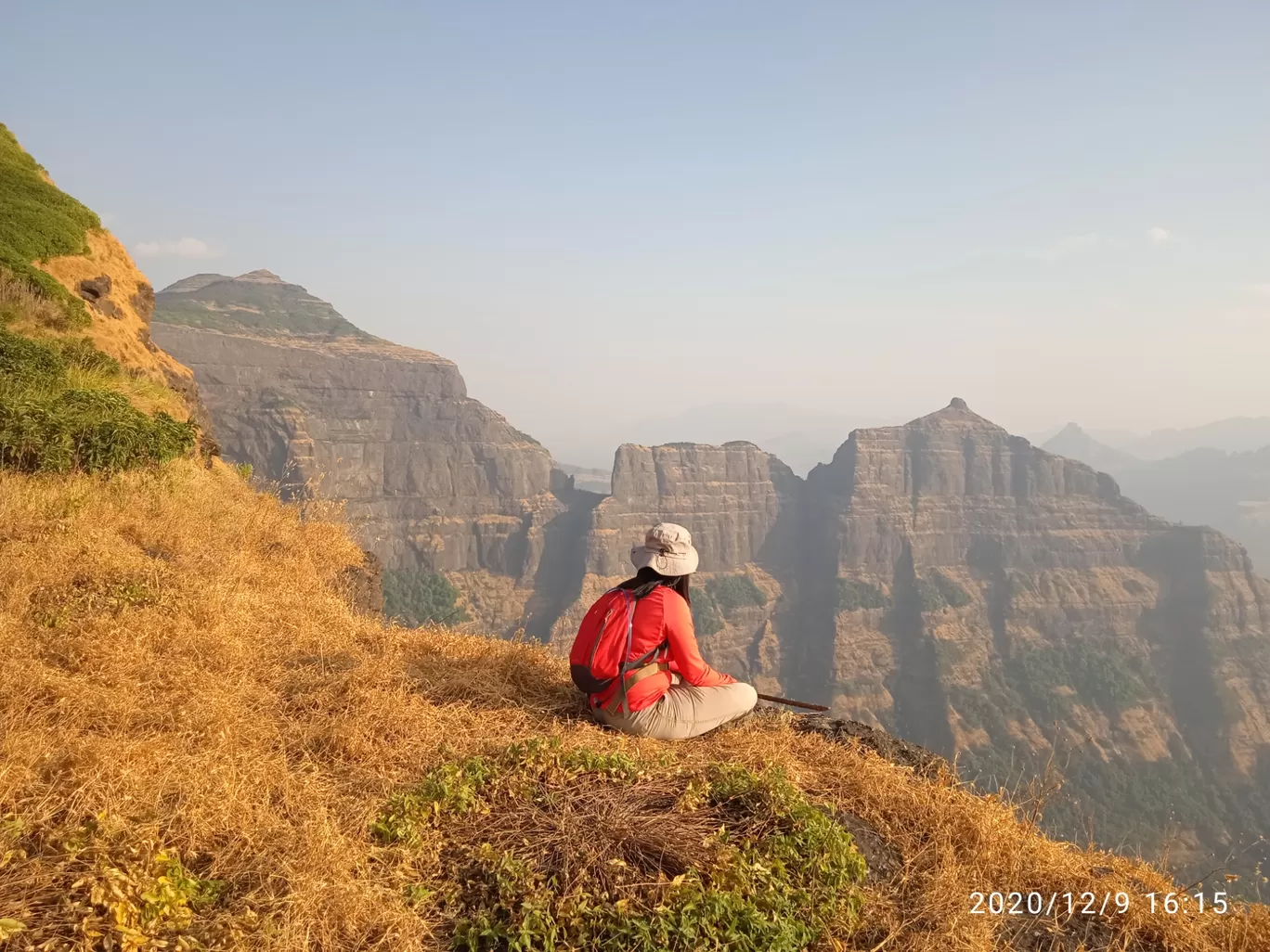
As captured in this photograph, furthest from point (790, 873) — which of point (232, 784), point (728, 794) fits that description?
point (232, 784)

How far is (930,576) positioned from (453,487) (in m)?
81.8

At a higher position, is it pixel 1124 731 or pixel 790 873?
pixel 790 873

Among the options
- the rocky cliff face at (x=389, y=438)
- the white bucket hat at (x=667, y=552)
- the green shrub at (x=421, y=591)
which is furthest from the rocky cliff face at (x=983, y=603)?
the white bucket hat at (x=667, y=552)

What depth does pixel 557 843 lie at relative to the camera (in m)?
3.74

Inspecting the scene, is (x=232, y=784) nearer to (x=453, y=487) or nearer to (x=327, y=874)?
(x=327, y=874)

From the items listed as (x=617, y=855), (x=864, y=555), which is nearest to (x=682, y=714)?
(x=617, y=855)

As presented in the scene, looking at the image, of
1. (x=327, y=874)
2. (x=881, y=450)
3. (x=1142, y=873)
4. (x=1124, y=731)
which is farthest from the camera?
(x=881, y=450)

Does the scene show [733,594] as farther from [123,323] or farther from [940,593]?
[123,323]

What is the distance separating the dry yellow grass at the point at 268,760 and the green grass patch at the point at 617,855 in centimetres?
24

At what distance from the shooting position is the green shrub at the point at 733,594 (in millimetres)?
114500

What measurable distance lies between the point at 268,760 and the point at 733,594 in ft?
379

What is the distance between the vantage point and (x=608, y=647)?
17.3 feet

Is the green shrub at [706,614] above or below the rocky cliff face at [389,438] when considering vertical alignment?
below

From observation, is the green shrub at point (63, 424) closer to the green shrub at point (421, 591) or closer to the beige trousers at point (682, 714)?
the beige trousers at point (682, 714)
